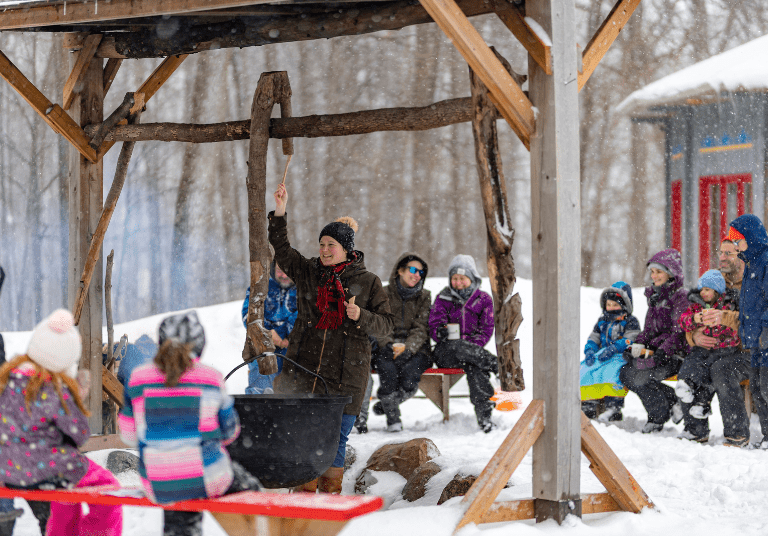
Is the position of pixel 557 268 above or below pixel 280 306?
above

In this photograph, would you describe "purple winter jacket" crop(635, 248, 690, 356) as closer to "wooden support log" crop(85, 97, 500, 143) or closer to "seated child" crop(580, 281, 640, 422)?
"seated child" crop(580, 281, 640, 422)

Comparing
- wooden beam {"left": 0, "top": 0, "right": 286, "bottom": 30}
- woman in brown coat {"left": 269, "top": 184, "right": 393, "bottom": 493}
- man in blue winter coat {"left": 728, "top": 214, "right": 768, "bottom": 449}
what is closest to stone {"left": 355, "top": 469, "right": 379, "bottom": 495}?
woman in brown coat {"left": 269, "top": 184, "right": 393, "bottom": 493}

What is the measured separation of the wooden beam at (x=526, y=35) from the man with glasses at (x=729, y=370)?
3.54 m

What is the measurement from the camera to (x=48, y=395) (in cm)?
346

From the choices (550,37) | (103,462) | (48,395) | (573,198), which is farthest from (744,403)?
(48,395)

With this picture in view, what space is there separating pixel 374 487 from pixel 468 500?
2.09 metres

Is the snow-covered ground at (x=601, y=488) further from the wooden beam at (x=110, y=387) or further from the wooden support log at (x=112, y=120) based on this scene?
the wooden support log at (x=112, y=120)

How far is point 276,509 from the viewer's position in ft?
9.96

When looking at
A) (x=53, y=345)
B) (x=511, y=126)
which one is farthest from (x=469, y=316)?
(x=53, y=345)

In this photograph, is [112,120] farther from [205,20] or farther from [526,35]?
[526,35]

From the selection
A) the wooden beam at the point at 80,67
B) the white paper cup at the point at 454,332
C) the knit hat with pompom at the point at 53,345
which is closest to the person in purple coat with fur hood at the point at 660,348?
the white paper cup at the point at 454,332

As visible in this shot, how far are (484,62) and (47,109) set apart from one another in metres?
4.18

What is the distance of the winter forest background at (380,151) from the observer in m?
21.1

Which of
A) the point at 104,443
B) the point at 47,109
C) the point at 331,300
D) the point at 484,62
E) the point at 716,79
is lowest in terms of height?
the point at 104,443
